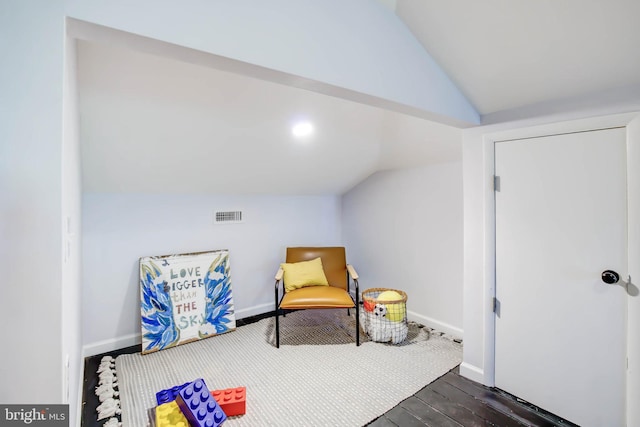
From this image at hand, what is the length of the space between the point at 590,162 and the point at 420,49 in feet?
3.64

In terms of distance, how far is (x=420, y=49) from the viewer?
1745 millimetres

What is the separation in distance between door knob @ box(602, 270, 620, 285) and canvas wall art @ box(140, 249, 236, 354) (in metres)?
2.85

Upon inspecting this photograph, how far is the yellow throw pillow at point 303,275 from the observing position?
3.18m

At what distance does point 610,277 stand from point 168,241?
3.20m

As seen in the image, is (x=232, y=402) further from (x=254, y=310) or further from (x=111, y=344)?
(x=254, y=310)

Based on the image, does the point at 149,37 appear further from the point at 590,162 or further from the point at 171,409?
the point at 590,162

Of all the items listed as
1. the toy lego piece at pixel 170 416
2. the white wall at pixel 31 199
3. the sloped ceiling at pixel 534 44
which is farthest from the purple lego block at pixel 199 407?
the sloped ceiling at pixel 534 44

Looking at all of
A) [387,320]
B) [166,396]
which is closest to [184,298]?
[166,396]

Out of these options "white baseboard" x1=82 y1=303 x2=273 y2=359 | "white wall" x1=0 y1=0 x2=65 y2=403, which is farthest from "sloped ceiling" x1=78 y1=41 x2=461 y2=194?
"white baseboard" x1=82 y1=303 x2=273 y2=359

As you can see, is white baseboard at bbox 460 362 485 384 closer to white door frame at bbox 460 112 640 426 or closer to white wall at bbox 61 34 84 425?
white door frame at bbox 460 112 640 426

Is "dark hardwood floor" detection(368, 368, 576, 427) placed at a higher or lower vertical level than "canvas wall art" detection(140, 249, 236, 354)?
lower

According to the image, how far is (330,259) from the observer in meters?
3.48

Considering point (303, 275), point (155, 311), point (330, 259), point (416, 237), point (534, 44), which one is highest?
point (534, 44)

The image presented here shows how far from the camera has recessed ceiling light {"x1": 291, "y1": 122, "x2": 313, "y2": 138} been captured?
2.56m
